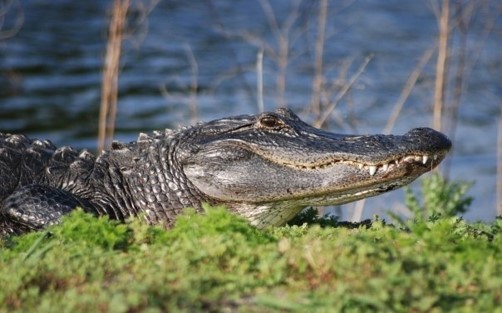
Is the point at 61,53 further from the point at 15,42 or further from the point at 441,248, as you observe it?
the point at 441,248

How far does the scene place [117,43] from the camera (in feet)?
31.6

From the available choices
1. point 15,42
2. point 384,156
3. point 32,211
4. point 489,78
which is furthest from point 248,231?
point 15,42

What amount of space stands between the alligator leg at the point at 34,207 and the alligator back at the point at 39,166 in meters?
0.29

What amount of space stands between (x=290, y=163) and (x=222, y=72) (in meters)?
10.7

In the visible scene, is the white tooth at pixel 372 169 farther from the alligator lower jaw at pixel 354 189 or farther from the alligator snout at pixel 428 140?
the alligator snout at pixel 428 140

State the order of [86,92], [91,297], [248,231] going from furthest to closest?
1. [86,92]
2. [248,231]
3. [91,297]

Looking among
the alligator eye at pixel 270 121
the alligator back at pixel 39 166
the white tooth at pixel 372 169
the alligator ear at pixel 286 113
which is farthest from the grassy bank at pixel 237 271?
the alligator back at pixel 39 166

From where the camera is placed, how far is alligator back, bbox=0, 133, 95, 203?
22.4 ft

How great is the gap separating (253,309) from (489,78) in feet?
45.0

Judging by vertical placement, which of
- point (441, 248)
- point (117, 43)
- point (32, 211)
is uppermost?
point (117, 43)

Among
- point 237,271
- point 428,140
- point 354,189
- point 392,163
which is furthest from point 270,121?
point 237,271

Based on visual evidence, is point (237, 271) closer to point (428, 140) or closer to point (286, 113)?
point (428, 140)

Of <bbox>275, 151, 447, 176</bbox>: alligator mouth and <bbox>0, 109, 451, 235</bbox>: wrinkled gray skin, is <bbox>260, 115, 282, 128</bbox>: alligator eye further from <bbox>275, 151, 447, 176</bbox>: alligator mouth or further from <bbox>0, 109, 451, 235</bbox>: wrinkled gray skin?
<bbox>275, 151, 447, 176</bbox>: alligator mouth

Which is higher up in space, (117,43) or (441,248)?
(117,43)
